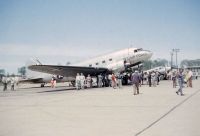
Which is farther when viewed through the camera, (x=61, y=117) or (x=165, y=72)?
(x=165, y=72)

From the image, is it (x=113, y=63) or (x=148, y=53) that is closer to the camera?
(x=113, y=63)

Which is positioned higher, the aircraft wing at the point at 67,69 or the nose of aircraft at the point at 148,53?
the nose of aircraft at the point at 148,53

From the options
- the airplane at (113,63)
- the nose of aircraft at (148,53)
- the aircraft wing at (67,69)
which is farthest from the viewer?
the nose of aircraft at (148,53)

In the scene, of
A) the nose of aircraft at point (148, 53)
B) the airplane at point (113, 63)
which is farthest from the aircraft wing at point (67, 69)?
the nose of aircraft at point (148, 53)

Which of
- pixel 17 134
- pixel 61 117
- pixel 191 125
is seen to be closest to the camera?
pixel 17 134

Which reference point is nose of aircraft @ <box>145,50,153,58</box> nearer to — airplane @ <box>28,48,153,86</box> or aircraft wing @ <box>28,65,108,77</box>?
airplane @ <box>28,48,153,86</box>

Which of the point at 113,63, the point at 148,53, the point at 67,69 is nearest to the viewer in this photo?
the point at 67,69

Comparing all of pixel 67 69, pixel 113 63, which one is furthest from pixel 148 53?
pixel 67 69

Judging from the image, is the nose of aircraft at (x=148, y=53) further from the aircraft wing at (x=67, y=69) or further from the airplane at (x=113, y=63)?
the aircraft wing at (x=67, y=69)

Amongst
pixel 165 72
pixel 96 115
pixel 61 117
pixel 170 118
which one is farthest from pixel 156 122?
pixel 165 72

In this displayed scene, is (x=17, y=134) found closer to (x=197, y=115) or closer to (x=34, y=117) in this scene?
(x=34, y=117)

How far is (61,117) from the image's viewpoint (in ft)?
34.9

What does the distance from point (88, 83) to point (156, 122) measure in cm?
2497

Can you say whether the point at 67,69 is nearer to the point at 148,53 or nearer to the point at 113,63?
the point at 113,63
